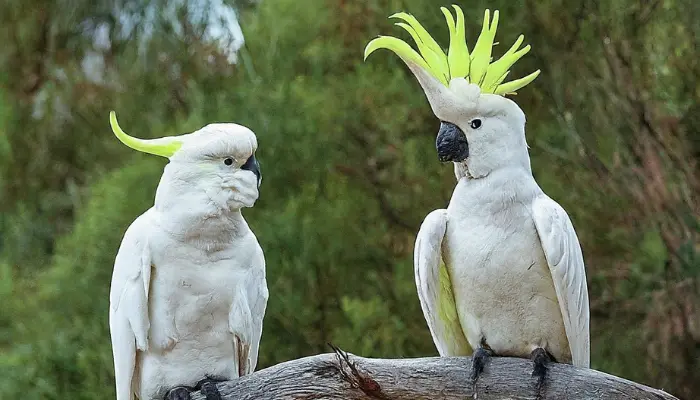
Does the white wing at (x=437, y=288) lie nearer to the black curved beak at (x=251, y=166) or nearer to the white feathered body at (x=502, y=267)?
the white feathered body at (x=502, y=267)

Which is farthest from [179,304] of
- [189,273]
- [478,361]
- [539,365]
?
[539,365]

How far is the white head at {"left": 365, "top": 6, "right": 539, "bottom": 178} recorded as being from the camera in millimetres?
1972

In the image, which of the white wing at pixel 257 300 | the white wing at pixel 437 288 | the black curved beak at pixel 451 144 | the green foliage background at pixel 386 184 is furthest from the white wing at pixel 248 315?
the green foliage background at pixel 386 184

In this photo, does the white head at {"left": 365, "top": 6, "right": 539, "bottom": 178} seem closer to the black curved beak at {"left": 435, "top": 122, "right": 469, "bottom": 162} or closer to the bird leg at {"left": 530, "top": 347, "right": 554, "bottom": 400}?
the black curved beak at {"left": 435, "top": 122, "right": 469, "bottom": 162}

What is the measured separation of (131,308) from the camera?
1.95m

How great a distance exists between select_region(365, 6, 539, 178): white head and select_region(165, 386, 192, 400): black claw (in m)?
0.75

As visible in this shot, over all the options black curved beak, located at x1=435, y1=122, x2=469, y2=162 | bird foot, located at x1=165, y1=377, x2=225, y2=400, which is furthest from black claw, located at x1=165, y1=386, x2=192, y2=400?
black curved beak, located at x1=435, y1=122, x2=469, y2=162

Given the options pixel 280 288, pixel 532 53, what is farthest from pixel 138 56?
pixel 532 53

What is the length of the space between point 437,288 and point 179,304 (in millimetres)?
593

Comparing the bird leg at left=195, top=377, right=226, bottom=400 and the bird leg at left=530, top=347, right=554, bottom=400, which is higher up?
the bird leg at left=530, top=347, right=554, bottom=400

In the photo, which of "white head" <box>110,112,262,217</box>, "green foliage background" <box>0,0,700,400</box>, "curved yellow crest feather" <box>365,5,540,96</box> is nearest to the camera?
"white head" <box>110,112,262,217</box>

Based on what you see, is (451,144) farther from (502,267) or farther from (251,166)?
(251,166)

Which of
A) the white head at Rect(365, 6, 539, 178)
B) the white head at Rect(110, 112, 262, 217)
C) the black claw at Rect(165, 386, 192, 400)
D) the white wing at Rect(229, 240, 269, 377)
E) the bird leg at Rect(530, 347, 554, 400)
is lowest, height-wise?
the black claw at Rect(165, 386, 192, 400)

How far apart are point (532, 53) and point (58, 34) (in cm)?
282
